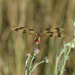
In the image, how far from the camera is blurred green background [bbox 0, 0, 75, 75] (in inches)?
56.6

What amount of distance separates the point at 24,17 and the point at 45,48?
11.1 inches

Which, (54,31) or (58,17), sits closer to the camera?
(54,31)

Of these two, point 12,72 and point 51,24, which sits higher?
point 51,24

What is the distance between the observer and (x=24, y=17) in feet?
4.86

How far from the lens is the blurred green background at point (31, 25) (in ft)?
4.72

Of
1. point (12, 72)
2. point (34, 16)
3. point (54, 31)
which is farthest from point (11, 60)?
point (54, 31)

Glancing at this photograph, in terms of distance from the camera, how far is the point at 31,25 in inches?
58.2

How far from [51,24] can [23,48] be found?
0.92 feet

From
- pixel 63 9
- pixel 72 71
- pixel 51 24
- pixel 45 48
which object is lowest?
pixel 72 71

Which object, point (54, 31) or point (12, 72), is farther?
point (12, 72)

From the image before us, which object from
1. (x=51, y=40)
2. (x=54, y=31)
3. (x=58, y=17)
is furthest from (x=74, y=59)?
(x=54, y=31)

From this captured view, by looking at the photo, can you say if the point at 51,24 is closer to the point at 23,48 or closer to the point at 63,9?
the point at 63,9

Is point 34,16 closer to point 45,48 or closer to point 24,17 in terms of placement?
point 24,17

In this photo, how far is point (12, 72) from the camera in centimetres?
143
